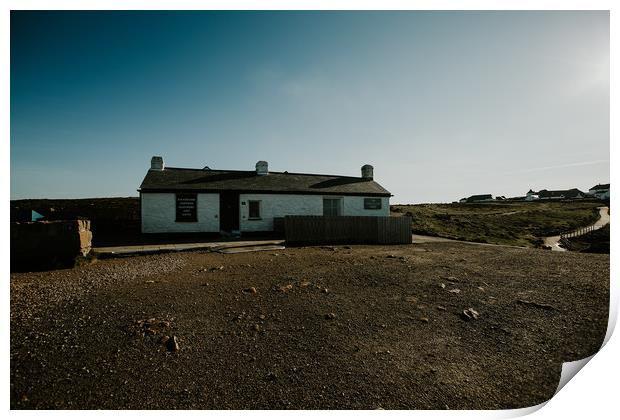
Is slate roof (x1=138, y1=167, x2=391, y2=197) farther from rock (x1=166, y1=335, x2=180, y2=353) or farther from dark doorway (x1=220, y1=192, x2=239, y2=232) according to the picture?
rock (x1=166, y1=335, x2=180, y2=353)

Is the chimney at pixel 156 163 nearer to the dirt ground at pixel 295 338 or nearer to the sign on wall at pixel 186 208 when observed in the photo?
the sign on wall at pixel 186 208

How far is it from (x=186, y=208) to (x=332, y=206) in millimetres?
9919

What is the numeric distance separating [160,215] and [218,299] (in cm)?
1195

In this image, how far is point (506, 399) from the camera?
9.77ft

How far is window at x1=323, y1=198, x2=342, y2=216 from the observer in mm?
19156

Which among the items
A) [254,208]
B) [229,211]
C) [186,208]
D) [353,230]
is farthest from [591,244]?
[186,208]

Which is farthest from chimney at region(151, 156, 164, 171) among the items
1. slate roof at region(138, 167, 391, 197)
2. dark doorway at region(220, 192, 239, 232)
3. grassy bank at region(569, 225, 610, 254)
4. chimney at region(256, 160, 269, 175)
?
grassy bank at region(569, 225, 610, 254)

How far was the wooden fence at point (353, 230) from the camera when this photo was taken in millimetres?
13802

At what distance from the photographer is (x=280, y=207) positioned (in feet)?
57.8

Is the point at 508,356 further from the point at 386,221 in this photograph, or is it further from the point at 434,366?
the point at 386,221

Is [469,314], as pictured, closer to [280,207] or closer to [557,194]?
[280,207]

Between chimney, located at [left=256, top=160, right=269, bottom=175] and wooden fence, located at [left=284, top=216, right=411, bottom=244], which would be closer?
wooden fence, located at [left=284, top=216, right=411, bottom=244]
